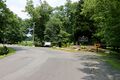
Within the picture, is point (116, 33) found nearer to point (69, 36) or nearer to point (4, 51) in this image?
point (4, 51)

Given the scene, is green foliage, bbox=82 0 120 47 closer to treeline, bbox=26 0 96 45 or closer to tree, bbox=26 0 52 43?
treeline, bbox=26 0 96 45

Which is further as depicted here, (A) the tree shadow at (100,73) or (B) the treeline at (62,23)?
(B) the treeline at (62,23)

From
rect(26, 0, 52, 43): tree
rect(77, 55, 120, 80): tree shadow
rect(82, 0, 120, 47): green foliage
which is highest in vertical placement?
rect(26, 0, 52, 43): tree

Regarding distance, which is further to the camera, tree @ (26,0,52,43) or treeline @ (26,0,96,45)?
tree @ (26,0,52,43)

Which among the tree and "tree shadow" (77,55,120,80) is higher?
the tree

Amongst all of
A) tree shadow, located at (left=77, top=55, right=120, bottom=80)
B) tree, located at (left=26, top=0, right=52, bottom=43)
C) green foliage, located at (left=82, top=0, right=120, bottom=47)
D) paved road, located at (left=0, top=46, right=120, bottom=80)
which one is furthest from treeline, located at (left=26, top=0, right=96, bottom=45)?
tree shadow, located at (left=77, top=55, right=120, bottom=80)

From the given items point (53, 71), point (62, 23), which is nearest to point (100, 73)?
point (53, 71)

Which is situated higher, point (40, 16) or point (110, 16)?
point (40, 16)

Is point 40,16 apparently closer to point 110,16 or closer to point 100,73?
point 110,16

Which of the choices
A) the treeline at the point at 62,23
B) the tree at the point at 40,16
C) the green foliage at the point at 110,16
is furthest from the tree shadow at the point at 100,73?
the tree at the point at 40,16

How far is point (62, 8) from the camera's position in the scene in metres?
79.1

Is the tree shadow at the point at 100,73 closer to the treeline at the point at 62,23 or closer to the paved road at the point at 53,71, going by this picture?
the paved road at the point at 53,71

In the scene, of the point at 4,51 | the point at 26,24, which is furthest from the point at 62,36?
the point at 4,51

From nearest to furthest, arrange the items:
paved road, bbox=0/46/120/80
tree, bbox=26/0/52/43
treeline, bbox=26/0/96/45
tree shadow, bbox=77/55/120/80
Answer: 1. paved road, bbox=0/46/120/80
2. tree shadow, bbox=77/55/120/80
3. treeline, bbox=26/0/96/45
4. tree, bbox=26/0/52/43
